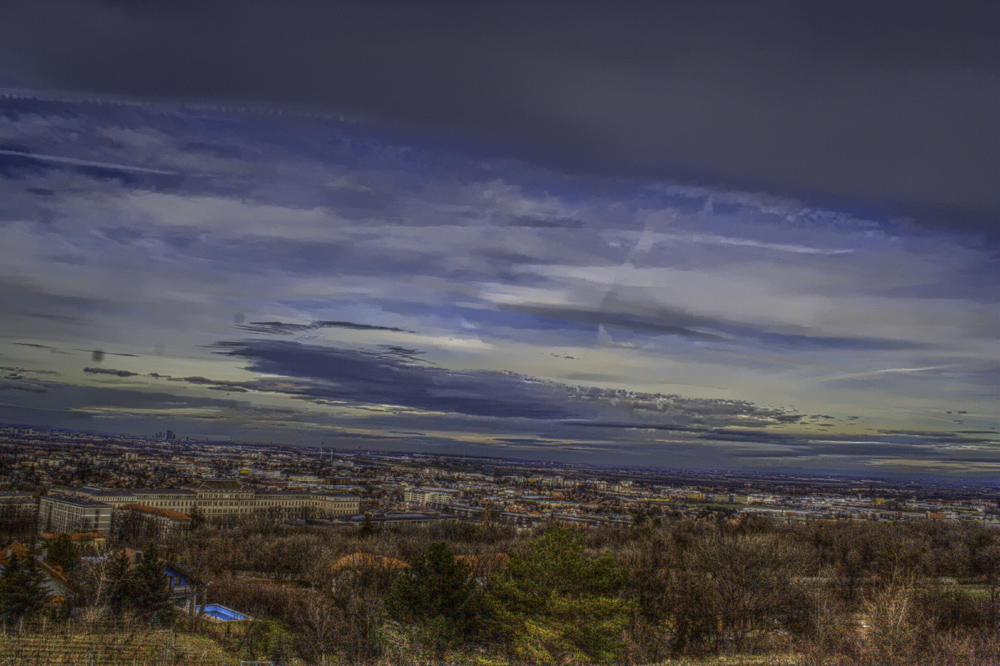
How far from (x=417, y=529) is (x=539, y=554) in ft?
147

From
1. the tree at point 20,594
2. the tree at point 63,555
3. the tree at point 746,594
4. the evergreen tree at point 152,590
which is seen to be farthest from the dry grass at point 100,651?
the tree at point 63,555

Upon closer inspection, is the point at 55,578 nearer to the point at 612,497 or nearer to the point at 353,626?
the point at 353,626

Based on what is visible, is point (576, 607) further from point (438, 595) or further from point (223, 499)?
point (223, 499)

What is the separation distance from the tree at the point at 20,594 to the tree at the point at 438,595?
41.9 ft

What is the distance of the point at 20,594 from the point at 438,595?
14555mm

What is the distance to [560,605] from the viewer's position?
2156cm

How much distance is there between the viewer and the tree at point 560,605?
67.2 feet

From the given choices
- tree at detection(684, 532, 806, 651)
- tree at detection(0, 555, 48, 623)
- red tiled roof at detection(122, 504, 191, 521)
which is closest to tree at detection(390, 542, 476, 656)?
tree at detection(684, 532, 806, 651)

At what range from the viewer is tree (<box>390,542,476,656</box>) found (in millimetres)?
24047

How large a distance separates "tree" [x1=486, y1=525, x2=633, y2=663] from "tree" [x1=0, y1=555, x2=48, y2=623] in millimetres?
16196

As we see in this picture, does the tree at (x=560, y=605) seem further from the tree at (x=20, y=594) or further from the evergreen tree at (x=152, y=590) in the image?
the tree at (x=20, y=594)

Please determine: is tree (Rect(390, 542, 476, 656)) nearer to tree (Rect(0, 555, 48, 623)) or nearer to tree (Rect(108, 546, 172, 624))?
tree (Rect(108, 546, 172, 624))

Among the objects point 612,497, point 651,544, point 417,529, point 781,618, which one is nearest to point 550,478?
point 612,497

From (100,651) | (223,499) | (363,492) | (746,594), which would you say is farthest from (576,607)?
(363,492)
